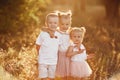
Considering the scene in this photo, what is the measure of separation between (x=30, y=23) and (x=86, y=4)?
0.45m

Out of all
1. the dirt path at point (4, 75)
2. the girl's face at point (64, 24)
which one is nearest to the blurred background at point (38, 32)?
the dirt path at point (4, 75)

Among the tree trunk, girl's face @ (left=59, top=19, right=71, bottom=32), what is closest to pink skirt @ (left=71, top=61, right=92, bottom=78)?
girl's face @ (left=59, top=19, right=71, bottom=32)

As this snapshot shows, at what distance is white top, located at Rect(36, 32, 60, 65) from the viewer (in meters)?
2.86

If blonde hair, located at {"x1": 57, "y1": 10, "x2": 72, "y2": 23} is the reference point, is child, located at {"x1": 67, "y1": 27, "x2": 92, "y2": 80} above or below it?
below

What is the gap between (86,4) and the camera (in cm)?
320

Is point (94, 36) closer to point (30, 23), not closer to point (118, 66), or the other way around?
point (118, 66)

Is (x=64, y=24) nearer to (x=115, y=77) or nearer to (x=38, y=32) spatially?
(x=38, y=32)

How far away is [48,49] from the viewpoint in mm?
2893

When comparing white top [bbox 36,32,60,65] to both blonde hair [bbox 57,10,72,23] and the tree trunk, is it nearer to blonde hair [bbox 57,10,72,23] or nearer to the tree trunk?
blonde hair [bbox 57,10,72,23]

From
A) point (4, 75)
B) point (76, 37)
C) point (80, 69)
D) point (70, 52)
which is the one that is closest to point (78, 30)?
point (76, 37)

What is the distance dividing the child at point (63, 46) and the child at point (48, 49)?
3cm

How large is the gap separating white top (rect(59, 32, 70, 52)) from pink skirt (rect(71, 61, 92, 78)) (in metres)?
0.11

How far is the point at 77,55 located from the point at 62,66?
0.13 meters

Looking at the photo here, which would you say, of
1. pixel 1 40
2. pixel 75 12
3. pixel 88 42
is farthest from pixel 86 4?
pixel 1 40
